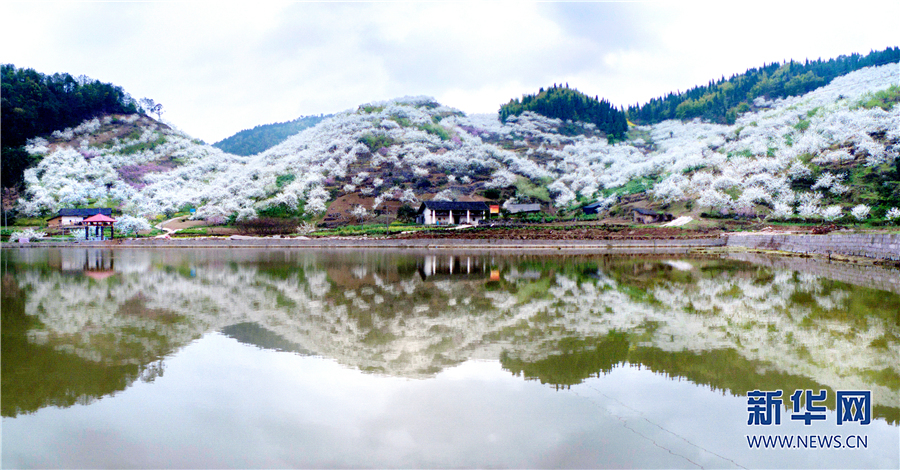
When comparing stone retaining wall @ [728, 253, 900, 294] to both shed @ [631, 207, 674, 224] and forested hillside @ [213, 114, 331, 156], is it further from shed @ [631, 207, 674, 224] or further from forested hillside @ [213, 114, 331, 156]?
forested hillside @ [213, 114, 331, 156]

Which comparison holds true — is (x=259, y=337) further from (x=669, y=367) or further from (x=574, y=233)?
(x=574, y=233)

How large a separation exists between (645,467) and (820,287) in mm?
17968

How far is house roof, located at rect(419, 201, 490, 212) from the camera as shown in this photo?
61750 mm

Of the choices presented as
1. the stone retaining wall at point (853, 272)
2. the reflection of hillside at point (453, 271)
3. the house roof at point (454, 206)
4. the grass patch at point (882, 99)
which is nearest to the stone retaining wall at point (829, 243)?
the stone retaining wall at point (853, 272)

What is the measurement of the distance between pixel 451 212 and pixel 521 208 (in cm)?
1176

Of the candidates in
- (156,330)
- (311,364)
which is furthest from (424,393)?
(156,330)

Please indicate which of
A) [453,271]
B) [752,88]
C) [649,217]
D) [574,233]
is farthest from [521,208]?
[752,88]

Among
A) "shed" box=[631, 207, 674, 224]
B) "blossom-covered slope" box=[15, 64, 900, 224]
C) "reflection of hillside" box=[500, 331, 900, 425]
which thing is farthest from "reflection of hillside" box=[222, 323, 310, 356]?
"shed" box=[631, 207, 674, 224]

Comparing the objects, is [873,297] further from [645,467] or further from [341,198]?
[341,198]

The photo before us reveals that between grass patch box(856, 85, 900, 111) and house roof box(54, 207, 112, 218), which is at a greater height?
grass patch box(856, 85, 900, 111)

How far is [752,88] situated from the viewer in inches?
4466

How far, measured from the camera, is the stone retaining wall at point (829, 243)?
2658 centimetres

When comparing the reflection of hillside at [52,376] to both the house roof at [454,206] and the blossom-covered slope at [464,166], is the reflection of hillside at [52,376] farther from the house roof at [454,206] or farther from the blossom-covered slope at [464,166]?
the blossom-covered slope at [464,166]

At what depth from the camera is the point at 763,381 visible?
7406 mm
